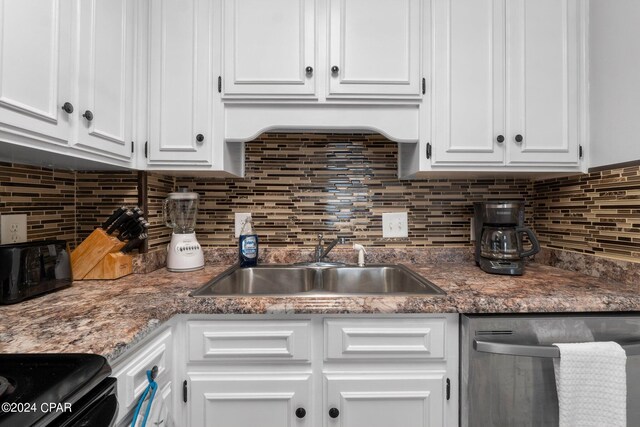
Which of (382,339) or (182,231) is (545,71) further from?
(182,231)

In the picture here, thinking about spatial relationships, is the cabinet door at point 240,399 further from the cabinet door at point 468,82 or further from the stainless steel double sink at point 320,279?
the cabinet door at point 468,82

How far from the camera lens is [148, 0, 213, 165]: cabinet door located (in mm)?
1312

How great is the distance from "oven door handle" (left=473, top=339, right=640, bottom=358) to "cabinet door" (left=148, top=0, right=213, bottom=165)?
4.16 ft

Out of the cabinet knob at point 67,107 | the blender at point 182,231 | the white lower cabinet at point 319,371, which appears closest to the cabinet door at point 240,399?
the white lower cabinet at point 319,371

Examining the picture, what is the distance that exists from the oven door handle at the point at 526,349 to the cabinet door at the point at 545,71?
2.44 ft

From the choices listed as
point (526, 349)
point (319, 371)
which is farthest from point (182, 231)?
point (526, 349)

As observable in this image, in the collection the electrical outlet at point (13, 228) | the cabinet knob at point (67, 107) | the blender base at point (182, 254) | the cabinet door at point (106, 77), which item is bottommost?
the blender base at point (182, 254)

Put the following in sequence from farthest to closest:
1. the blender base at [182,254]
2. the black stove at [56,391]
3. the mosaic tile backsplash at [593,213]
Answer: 1. the blender base at [182,254]
2. the mosaic tile backsplash at [593,213]
3. the black stove at [56,391]

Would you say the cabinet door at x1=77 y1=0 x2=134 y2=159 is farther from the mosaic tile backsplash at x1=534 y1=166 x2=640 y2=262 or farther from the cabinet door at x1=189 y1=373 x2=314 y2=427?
the mosaic tile backsplash at x1=534 y1=166 x2=640 y2=262

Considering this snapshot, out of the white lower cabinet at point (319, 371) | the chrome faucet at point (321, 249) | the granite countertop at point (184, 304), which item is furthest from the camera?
the chrome faucet at point (321, 249)

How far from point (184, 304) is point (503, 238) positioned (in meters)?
1.30

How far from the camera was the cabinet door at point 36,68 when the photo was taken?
30.3 inches

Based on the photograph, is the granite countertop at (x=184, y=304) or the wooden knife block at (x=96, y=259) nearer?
the granite countertop at (x=184, y=304)

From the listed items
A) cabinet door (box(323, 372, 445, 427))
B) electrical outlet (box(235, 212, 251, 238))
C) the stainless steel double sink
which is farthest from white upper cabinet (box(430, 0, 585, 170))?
electrical outlet (box(235, 212, 251, 238))
